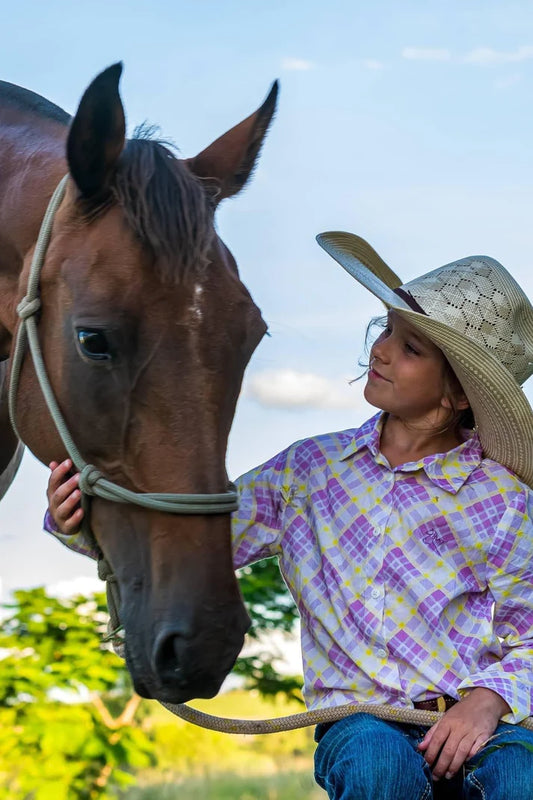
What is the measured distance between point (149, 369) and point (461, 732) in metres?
1.09

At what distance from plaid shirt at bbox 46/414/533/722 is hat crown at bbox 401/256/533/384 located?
283 mm

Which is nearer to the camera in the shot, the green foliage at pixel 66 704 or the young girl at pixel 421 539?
the young girl at pixel 421 539

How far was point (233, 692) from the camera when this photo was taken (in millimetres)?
6871

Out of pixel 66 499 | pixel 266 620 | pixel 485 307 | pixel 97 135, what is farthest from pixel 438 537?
pixel 266 620

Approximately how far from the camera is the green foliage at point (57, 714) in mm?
6086

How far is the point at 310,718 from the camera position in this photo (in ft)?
7.95

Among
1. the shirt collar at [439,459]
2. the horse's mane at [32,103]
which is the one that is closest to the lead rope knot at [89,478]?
the shirt collar at [439,459]

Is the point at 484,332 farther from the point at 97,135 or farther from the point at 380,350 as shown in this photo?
the point at 97,135

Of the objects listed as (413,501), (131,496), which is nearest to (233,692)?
(413,501)

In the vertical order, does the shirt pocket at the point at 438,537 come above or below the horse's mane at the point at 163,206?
below

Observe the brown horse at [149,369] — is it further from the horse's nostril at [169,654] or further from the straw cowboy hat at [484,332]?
the straw cowboy hat at [484,332]

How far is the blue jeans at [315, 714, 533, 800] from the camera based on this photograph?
220 cm

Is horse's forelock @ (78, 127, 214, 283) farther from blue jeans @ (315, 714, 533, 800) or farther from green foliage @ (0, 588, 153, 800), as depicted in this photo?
green foliage @ (0, 588, 153, 800)

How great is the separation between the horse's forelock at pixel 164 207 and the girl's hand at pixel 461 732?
1176 millimetres
